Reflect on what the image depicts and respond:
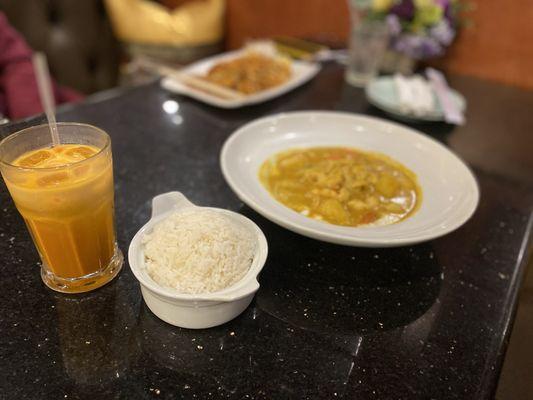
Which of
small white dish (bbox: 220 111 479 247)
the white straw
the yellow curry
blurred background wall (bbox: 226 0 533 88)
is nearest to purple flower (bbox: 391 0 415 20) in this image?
blurred background wall (bbox: 226 0 533 88)

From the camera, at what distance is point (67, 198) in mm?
758

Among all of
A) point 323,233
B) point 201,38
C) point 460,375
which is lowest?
point 201,38

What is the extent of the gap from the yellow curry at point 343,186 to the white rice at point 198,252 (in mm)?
287

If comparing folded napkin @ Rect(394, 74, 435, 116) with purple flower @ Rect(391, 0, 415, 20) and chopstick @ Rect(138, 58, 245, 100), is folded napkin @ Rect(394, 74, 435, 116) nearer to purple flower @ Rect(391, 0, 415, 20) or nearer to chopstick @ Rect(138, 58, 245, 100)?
purple flower @ Rect(391, 0, 415, 20)

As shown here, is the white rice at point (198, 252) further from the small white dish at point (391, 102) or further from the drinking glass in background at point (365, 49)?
Answer: the drinking glass in background at point (365, 49)

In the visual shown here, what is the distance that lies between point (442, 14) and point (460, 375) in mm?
1735

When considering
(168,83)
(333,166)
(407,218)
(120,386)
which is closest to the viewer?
(120,386)

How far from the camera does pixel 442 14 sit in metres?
1.98

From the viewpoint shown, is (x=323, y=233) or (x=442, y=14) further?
(x=442, y=14)

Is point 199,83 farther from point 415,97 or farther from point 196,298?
point 196,298

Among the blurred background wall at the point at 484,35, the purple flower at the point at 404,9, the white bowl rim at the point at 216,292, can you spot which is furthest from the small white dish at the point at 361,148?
the blurred background wall at the point at 484,35

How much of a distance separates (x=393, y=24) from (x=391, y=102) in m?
0.46

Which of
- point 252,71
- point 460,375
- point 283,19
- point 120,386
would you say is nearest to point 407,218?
point 460,375

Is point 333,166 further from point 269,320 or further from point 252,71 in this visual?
point 252,71
